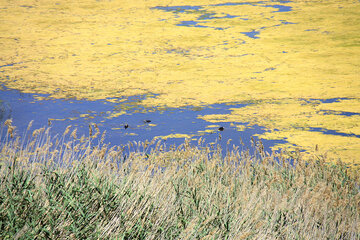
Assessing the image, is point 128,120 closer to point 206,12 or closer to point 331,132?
point 331,132

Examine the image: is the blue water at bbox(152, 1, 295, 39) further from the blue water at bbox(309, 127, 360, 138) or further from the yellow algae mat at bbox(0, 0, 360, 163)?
the blue water at bbox(309, 127, 360, 138)

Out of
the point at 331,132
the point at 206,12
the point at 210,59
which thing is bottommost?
the point at 331,132

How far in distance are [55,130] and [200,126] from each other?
1.69 meters

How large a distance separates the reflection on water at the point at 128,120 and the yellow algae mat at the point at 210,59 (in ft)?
0.72

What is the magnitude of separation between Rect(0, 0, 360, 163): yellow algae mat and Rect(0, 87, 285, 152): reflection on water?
0.72 ft

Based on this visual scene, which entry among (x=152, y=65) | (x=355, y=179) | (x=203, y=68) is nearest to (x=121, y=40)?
(x=152, y=65)

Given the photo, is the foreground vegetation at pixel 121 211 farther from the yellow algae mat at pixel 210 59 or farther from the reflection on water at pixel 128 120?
the yellow algae mat at pixel 210 59

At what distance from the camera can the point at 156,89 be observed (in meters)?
6.83

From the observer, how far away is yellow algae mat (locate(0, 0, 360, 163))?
5.88 meters

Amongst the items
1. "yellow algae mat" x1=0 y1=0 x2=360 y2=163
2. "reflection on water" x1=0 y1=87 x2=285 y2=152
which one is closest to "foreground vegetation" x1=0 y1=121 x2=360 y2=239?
"reflection on water" x1=0 y1=87 x2=285 y2=152

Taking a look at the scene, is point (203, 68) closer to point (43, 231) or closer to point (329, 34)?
point (329, 34)

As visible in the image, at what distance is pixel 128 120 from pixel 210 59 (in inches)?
127

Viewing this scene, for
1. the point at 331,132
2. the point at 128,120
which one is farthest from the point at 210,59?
the point at 331,132

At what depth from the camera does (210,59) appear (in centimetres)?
829
